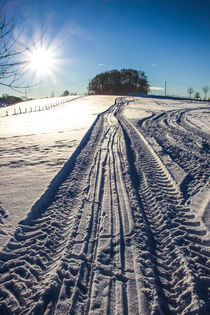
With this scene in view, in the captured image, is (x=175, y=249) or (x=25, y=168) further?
(x=25, y=168)

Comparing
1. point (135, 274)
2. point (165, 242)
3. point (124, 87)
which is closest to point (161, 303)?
point (135, 274)

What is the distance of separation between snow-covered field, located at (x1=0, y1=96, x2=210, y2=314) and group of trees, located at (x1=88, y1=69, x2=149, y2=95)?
66.2 meters

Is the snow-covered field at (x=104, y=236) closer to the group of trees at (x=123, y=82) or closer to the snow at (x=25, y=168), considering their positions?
the snow at (x=25, y=168)

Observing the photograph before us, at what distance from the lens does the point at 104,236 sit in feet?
8.14

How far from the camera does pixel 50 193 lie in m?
3.62

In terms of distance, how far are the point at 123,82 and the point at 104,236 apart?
7224cm

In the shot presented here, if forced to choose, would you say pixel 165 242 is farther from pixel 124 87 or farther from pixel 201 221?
pixel 124 87

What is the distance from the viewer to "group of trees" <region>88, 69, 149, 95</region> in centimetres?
6700

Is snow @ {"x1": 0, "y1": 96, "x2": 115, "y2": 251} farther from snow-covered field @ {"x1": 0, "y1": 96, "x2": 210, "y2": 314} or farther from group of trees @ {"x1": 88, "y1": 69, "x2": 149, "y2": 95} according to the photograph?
group of trees @ {"x1": 88, "y1": 69, "x2": 149, "y2": 95}

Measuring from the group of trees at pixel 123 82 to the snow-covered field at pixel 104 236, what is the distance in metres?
66.2

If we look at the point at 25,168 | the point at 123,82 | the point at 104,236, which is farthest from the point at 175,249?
the point at 123,82

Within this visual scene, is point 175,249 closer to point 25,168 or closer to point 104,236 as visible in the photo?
point 104,236

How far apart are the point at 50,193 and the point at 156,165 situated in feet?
9.44

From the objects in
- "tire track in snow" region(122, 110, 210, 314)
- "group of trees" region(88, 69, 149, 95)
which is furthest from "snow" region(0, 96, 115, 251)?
"group of trees" region(88, 69, 149, 95)
